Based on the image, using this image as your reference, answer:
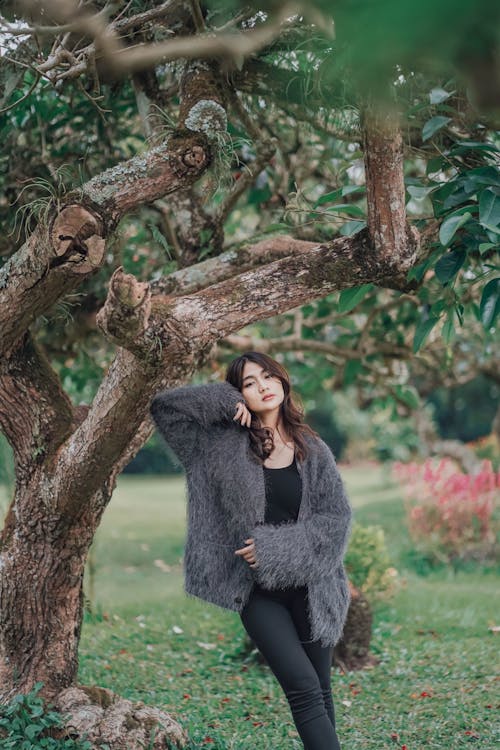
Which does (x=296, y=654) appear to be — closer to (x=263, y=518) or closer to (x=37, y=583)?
(x=263, y=518)

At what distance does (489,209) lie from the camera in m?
2.37

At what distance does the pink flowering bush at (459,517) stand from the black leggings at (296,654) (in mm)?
4993

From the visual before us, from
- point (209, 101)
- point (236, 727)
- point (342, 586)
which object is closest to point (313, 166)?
point (209, 101)

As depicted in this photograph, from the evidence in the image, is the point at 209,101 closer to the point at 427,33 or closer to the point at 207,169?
the point at 207,169


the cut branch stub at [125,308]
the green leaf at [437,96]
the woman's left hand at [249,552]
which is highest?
the green leaf at [437,96]

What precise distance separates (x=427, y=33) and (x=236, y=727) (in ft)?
11.8

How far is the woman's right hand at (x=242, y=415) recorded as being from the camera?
9.05ft

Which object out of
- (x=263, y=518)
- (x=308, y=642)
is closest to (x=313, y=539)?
(x=263, y=518)

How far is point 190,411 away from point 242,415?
0.59 ft

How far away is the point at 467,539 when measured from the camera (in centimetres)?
758

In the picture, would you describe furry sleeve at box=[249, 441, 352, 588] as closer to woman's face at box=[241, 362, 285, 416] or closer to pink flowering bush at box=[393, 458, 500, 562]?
woman's face at box=[241, 362, 285, 416]

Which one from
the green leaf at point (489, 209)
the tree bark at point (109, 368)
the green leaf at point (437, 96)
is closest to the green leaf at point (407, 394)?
the tree bark at point (109, 368)

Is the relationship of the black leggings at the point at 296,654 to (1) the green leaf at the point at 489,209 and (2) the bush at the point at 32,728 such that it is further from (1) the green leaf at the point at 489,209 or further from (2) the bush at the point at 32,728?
(1) the green leaf at the point at 489,209

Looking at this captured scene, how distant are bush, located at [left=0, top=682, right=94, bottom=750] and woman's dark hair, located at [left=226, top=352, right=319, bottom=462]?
118 cm
